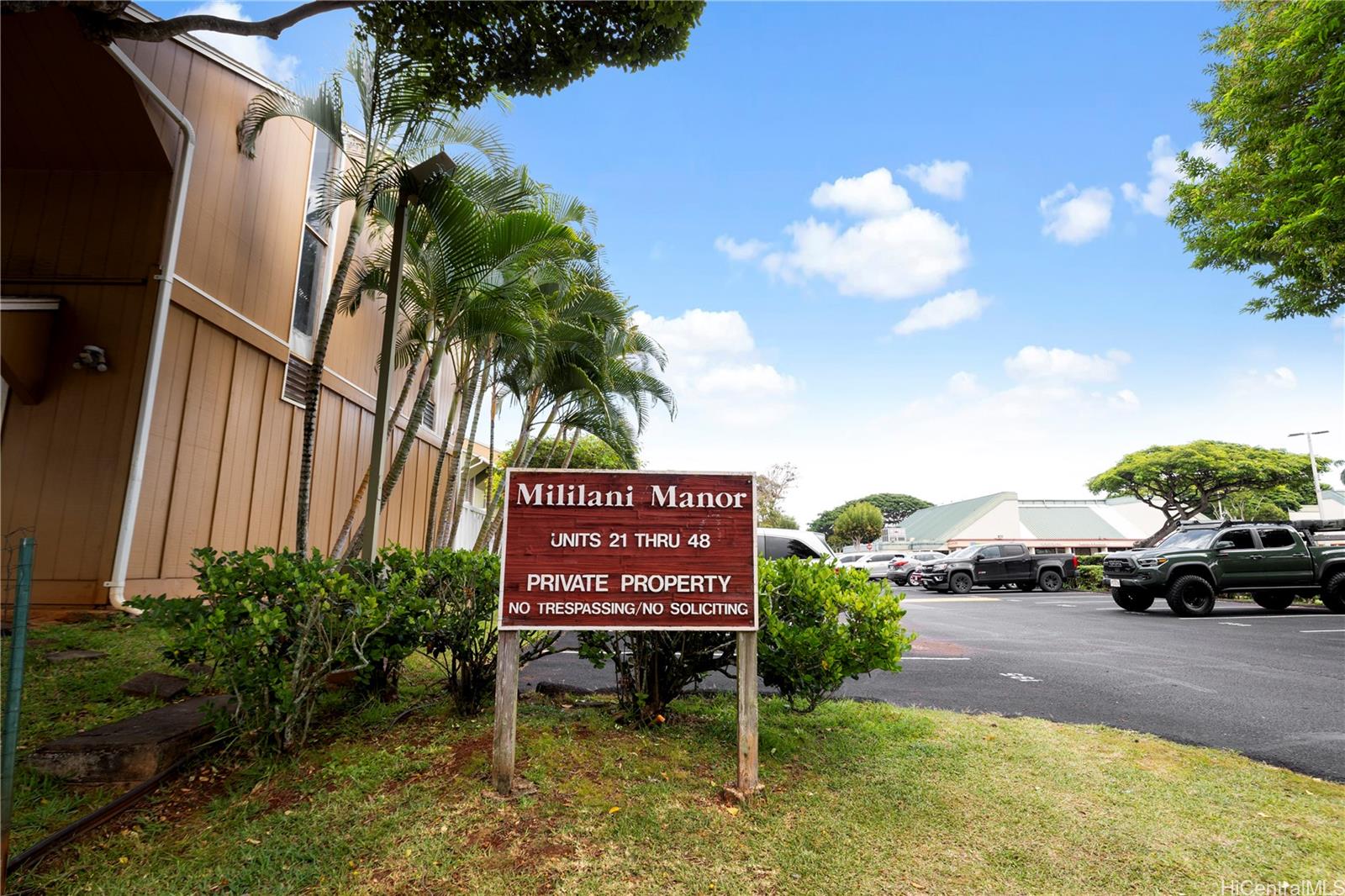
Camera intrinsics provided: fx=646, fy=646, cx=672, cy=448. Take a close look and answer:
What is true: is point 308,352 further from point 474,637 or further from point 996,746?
point 996,746

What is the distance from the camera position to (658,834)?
3.01m

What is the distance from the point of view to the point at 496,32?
17.5 feet

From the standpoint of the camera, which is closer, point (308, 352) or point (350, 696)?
point (350, 696)

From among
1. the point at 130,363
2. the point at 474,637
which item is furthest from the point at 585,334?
the point at 474,637

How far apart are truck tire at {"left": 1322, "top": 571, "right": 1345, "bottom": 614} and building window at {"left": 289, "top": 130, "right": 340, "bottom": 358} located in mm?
18563

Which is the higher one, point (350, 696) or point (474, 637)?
point (474, 637)

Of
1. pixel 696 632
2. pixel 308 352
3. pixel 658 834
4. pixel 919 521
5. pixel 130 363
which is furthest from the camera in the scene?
pixel 919 521

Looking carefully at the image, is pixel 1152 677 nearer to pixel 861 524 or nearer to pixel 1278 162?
pixel 1278 162

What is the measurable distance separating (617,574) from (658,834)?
1.25 m

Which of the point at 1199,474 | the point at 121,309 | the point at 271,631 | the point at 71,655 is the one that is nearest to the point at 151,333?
the point at 121,309

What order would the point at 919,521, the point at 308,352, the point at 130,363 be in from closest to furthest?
the point at 130,363 → the point at 308,352 → the point at 919,521

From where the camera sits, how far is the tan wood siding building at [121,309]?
6.39 m

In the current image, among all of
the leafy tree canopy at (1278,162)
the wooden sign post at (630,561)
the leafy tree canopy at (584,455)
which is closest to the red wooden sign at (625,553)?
the wooden sign post at (630,561)

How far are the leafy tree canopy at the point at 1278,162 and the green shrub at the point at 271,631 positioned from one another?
11.9 m
